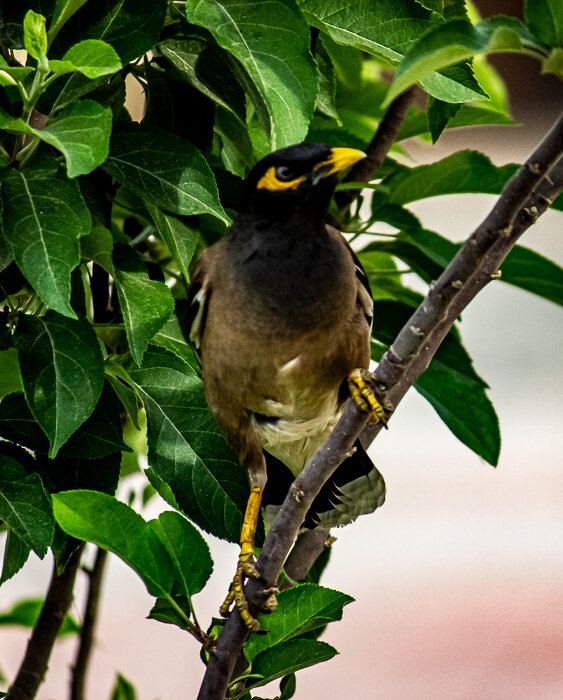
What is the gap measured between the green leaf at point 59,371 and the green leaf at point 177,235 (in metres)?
0.16

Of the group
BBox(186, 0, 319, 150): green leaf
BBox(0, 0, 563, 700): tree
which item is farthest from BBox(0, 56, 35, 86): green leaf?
BBox(186, 0, 319, 150): green leaf

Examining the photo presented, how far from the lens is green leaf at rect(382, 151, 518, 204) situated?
5.71 ft

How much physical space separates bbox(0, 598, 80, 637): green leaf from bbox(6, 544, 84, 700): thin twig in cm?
42

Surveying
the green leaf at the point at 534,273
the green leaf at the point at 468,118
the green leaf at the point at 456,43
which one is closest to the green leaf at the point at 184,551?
the green leaf at the point at 456,43

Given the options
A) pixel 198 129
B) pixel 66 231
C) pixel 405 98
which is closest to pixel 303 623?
pixel 66 231

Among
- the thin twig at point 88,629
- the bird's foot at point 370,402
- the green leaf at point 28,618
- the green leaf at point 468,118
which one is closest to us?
the bird's foot at point 370,402

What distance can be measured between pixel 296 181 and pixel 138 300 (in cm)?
42

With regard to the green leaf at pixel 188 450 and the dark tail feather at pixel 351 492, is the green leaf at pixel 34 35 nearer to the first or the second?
the green leaf at pixel 188 450

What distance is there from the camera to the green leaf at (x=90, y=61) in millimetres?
1142

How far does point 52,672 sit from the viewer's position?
4.61 meters

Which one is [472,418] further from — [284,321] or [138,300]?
[138,300]

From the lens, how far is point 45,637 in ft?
5.63

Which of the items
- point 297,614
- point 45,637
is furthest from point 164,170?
point 45,637

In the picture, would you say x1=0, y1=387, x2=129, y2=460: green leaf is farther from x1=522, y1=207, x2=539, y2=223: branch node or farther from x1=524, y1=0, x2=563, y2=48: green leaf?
x1=524, y1=0, x2=563, y2=48: green leaf
